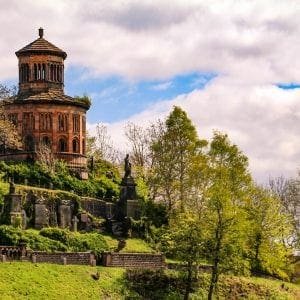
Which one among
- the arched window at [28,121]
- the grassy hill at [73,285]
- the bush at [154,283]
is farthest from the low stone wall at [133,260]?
the arched window at [28,121]

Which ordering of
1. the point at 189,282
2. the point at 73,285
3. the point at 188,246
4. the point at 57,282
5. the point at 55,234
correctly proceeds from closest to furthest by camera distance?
the point at 57,282 < the point at 73,285 < the point at 189,282 < the point at 188,246 < the point at 55,234

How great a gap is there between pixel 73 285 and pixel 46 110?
97.1ft

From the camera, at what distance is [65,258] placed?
216 feet

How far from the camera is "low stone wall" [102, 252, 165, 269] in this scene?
225 ft

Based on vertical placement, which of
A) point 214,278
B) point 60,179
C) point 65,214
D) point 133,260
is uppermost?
point 60,179

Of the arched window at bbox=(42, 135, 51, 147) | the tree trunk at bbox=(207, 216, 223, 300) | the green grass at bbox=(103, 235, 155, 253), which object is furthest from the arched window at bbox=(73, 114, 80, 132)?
the tree trunk at bbox=(207, 216, 223, 300)

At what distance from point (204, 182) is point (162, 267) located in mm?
14335

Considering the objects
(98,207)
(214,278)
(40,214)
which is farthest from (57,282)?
(98,207)

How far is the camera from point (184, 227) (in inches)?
2746

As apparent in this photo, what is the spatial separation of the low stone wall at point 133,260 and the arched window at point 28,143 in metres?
21.9

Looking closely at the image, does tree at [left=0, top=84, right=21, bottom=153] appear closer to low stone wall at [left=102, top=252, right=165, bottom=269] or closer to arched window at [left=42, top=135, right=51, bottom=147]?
arched window at [left=42, top=135, right=51, bottom=147]

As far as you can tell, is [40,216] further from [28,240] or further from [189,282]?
[189,282]

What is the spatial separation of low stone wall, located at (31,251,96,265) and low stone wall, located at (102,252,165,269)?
1.34 m

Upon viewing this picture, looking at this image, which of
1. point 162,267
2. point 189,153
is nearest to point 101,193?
point 189,153
